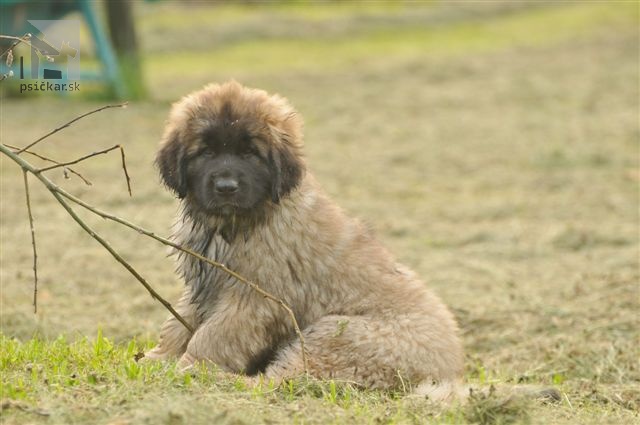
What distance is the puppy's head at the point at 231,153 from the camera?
19.9 feet

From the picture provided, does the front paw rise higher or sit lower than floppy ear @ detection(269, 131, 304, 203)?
lower

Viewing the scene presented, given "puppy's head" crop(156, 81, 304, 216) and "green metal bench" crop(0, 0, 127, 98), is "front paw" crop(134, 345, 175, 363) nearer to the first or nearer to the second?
"puppy's head" crop(156, 81, 304, 216)

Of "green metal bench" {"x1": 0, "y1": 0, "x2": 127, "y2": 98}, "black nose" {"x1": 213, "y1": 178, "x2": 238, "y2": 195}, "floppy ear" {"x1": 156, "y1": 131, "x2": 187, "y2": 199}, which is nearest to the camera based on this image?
"black nose" {"x1": 213, "y1": 178, "x2": 238, "y2": 195}

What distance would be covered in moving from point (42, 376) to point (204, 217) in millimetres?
1347

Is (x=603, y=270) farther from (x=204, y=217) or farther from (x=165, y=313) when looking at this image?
(x=204, y=217)

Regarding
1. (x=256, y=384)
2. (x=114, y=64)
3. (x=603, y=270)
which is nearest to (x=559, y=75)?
(x=114, y=64)

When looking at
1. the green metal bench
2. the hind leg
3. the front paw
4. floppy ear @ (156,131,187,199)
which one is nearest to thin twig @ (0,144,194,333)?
the front paw

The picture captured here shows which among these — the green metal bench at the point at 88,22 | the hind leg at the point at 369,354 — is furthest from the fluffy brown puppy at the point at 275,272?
the green metal bench at the point at 88,22

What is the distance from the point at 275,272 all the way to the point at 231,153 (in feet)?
2.26

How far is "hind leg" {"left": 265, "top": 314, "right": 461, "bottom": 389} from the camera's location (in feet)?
19.5

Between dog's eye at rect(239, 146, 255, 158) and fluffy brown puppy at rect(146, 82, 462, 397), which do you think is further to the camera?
dog's eye at rect(239, 146, 255, 158)

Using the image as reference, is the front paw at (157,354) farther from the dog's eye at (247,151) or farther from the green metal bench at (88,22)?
the green metal bench at (88,22)

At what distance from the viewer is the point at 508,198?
13.1m

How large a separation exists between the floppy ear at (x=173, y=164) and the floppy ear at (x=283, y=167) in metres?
0.51
